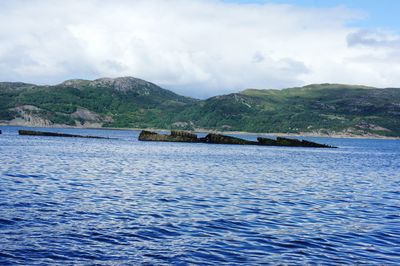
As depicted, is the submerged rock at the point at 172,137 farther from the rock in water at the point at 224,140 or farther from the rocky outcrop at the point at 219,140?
the rock in water at the point at 224,140

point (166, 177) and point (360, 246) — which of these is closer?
point (360, 246)

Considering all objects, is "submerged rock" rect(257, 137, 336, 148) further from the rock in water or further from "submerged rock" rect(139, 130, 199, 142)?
"submerged rock" rect(139, 130, 199, 142)

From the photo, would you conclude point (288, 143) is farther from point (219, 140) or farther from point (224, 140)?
point (219, 140)

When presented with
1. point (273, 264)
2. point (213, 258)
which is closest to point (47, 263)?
point (213, 258)

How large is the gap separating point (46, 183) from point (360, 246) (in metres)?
28.2

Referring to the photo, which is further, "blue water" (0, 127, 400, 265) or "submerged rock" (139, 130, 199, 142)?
"submerged rock" (139, 130, 199, 142)

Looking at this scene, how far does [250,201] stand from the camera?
112 ft

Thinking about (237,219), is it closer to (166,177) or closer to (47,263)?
(47,263)

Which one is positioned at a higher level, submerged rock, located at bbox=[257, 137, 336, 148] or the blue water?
submerged rock, located at bbox=[257, 137, 336, 148]

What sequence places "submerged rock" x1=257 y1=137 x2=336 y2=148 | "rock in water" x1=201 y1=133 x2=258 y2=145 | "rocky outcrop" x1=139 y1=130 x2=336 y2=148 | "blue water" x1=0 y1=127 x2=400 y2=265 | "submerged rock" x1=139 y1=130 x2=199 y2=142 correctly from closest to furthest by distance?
"blue water" x1=0 y1=127 x2=400 y2=265 → "rock in water" x1=201 y1=133 x2=258 y2=145 → "rocky outcrop" x1=139 y1=130 x2=336 y2=148 → "submerged rock" x1=139 y1=130 x2=199 y2=142 → "submerged rock" x1=257 y1=137 x2=336 y2=148

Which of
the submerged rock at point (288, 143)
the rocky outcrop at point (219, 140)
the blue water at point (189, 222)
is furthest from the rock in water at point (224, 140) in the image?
the blue water at point (189, 222)

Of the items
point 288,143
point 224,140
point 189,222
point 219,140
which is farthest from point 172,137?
point 189,222

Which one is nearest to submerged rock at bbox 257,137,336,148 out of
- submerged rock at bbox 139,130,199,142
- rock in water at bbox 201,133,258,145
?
rock in water at bbox 201,133,258,145

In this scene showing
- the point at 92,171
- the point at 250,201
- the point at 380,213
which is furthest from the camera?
the point at 92,171
